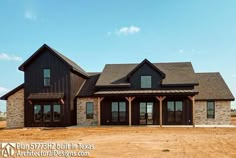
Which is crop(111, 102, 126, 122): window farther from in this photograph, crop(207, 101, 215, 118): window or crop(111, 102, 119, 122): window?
crop(207, 101, 215, 118): window

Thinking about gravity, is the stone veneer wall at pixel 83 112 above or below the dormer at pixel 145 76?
below

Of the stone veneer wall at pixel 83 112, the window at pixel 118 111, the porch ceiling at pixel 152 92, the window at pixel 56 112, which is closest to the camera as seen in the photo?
the porch ceiling at pixel 152 92

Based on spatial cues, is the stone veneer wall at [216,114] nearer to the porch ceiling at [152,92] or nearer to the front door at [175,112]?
the front door at [175,112]

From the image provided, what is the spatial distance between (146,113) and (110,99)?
12.1 ft

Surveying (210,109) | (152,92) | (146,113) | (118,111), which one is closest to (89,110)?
(118,111)

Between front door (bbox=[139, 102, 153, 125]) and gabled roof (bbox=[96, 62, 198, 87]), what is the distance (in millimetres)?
2428

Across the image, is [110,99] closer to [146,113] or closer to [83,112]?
[83,112]

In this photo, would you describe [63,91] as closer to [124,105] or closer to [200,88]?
[124,105]

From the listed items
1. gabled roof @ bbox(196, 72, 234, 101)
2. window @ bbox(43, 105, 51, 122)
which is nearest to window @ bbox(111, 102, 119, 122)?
window @ bbox(43, 105, 51, 122)

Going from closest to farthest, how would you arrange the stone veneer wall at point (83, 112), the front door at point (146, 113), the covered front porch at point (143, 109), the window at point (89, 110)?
the covered front porch at point (143, 109)
the front door at point (146, 113)
the stone veneer wall at point (83, 112)
the window at point (89, 110)

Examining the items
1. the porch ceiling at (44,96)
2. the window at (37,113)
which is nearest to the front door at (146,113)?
the porch ceiling at (44,96)

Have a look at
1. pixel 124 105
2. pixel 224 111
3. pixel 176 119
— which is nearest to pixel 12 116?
pixel 124 105

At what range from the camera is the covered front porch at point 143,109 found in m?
26.6

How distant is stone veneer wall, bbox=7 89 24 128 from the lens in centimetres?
2852
